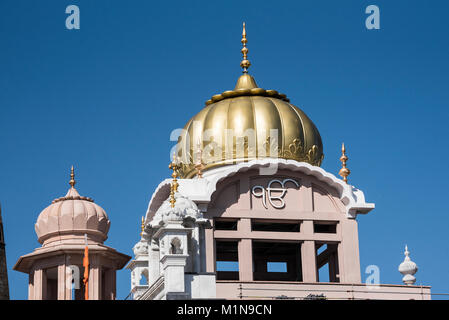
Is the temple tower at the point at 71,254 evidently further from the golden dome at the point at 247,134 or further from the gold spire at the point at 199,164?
the gold spire at the point at 199,164

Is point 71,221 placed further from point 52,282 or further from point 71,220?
point 52,282

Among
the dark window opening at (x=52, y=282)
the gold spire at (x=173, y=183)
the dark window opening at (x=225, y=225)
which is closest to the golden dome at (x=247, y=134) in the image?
the gold spire at (x=173, y=183)

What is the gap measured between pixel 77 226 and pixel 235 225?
8651 millimetres

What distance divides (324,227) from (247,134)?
441cm

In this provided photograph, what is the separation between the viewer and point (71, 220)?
163 ft

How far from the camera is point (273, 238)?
42938mm

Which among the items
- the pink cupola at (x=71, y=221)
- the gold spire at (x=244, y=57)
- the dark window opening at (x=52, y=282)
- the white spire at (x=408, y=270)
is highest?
the gold spire at (x=244, y=57)

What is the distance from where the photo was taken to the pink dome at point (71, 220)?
49.6 m

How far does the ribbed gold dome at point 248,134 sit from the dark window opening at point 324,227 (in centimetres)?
239

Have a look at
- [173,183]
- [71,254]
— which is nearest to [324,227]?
[173,183]

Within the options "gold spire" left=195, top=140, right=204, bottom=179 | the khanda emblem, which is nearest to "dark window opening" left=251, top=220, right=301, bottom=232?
the khanda emblem
